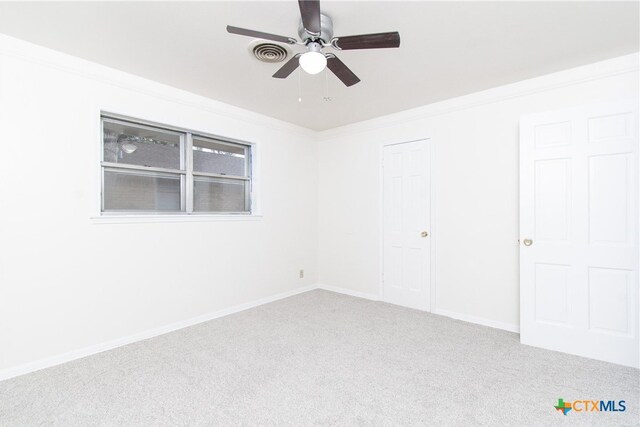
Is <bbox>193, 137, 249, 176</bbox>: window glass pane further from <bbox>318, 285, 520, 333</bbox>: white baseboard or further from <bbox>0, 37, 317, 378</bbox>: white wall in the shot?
<bbox>318, 285, 520, 333</bbox>: white baseboard

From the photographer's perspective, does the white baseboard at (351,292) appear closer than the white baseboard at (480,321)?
No

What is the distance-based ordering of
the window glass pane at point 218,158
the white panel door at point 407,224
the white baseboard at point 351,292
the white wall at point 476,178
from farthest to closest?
the white baseboard at point 351,292
the white panel door at point 407,224
the window glass pane at point 218,158
the white wall at point 476,178

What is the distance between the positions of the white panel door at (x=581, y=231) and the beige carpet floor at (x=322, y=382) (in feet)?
0.70

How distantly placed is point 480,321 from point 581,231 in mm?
1315

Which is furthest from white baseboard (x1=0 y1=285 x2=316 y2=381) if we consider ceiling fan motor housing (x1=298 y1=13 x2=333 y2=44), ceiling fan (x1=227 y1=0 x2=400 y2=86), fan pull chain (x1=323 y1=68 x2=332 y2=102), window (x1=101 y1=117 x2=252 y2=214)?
ceiling fan motor housing (x1=298 y1=13 x2=333 y2=44)

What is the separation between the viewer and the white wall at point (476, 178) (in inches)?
116

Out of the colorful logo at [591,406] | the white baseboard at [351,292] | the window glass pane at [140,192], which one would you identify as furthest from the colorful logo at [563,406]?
the window glass pane at [140,192]

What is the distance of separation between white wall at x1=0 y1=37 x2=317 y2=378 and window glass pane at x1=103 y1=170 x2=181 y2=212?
0.18 metres

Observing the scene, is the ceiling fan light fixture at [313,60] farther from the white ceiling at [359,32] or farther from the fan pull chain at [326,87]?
the fan pull chain at [326,87]

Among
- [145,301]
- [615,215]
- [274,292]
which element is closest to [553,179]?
[615,215]

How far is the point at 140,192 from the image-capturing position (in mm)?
3158

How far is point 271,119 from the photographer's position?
423cm

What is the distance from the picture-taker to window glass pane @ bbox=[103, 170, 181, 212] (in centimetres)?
297

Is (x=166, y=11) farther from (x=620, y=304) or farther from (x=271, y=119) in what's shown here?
(x=620, y=304)
